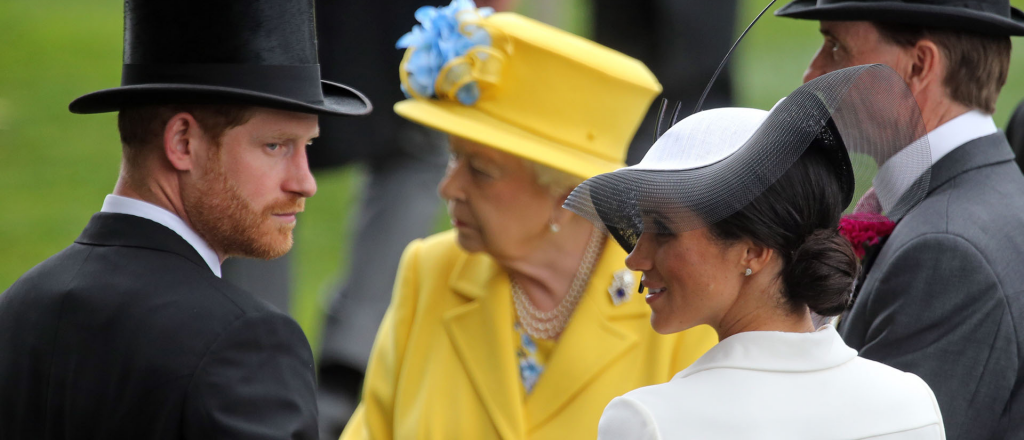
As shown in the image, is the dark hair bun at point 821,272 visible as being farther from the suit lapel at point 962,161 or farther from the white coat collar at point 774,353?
the suit lapel at point 962,161

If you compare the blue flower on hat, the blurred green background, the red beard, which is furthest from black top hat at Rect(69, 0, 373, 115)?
the blurred green background

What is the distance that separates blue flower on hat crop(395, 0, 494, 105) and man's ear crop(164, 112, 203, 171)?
0.95m

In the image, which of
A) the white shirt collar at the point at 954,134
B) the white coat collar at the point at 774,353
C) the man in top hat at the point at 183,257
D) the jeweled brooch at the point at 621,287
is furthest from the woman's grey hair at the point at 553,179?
the white coat collar at the point at 774,353

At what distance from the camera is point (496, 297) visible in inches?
131

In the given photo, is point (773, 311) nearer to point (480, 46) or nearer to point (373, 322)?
point (480, 46)

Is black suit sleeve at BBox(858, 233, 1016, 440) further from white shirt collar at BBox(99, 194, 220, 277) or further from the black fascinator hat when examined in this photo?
white shirt collar at BBox(99, 194, 220, 277)

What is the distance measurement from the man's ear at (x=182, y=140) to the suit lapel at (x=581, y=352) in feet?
3.99

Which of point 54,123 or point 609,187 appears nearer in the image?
point 609,187

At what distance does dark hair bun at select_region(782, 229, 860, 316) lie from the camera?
2.14m

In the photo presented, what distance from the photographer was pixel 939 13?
2947mm

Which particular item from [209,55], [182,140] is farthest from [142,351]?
[209,55]

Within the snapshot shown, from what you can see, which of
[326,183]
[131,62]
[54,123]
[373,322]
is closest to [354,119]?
[373,322]

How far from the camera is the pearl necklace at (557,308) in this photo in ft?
10.9

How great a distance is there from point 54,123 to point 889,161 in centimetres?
840
